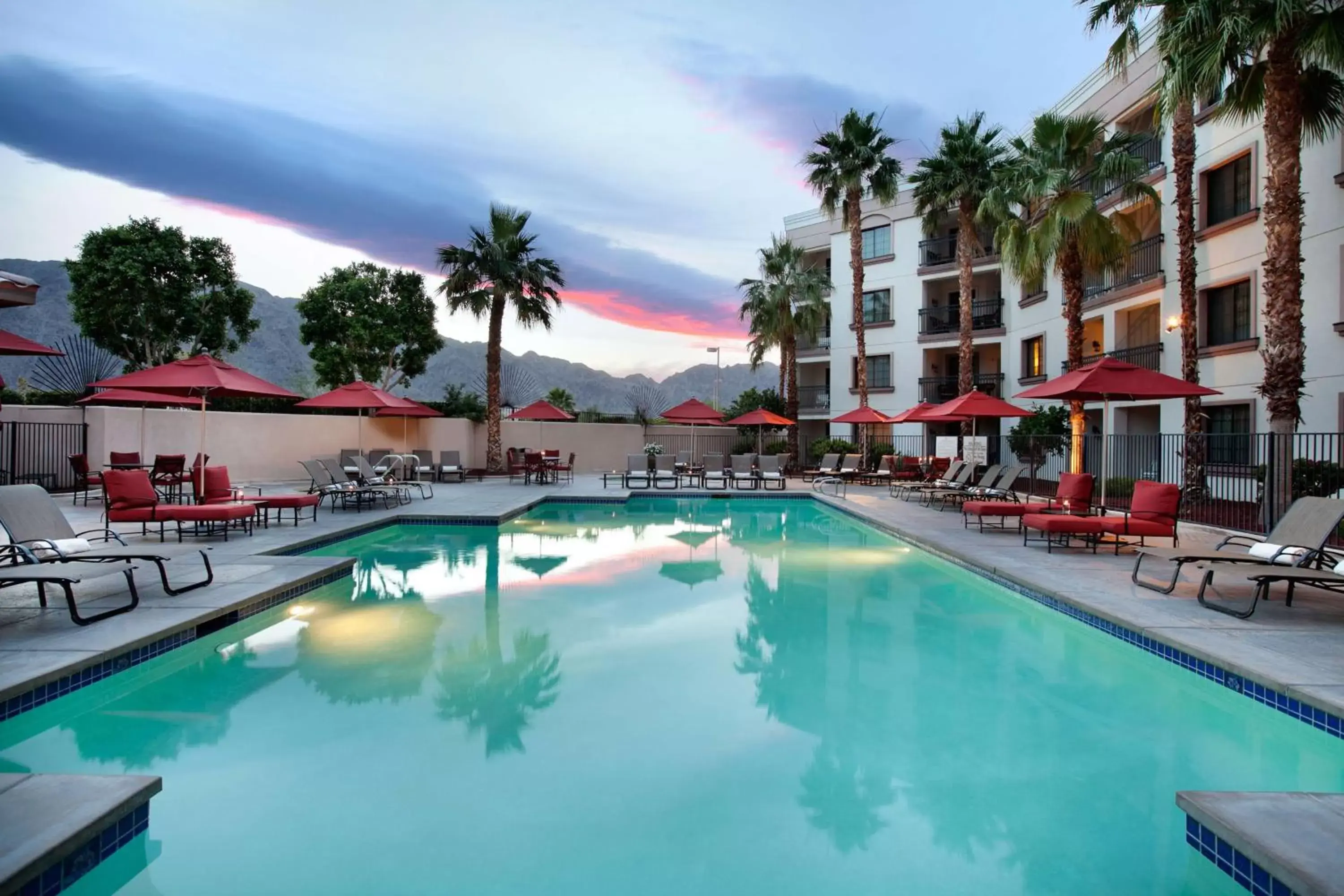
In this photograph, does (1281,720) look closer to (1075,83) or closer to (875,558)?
(875,558)

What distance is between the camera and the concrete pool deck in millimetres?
4203

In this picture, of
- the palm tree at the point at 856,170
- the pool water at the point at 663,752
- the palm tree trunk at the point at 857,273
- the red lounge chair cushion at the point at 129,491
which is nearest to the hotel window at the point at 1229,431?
the palm tree trunk at the point at 857,273

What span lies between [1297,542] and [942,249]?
24177 millimetres

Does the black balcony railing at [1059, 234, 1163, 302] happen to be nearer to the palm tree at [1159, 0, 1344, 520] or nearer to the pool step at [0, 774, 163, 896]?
the palm tree at [1159, 0, 1344, 520]

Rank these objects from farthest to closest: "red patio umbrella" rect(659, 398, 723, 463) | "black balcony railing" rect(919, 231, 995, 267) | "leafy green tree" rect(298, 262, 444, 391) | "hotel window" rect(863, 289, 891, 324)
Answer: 1. "leafy green tree" rect(298, 262, 444, 391)
2. "hotel window" rect(863, 289, 891, 324)
3. "black balcony railing" rect(919, 231, 995, 267)
4. "red patio umbrella" rect(659, 398, 723, 463)

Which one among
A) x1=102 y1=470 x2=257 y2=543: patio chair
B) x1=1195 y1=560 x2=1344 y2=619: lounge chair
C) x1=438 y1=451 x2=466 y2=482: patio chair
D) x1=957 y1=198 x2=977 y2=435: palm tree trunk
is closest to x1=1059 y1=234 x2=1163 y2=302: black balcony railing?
x1=957 y1=198 x2=977 y2=435: palm tree trunk

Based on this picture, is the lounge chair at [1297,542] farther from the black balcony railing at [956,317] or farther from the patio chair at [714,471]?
the black balcony railing at [956,317]

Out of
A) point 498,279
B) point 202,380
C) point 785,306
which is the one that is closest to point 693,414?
point 498,279

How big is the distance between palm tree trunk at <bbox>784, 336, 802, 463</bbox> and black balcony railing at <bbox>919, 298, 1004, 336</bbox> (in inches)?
198

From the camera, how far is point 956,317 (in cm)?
2817

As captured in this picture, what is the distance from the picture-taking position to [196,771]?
11.8 ft

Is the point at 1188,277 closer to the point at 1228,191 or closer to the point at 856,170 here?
the point at 1228,191

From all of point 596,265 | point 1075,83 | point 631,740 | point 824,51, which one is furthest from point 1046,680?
point 596,265

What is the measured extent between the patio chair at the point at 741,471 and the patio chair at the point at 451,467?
7.68 meters
